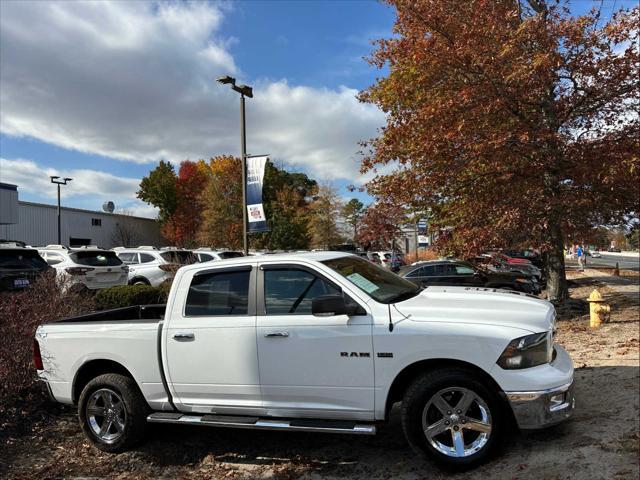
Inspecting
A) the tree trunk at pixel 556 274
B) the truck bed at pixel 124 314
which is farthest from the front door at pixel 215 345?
the tree trunk at pixel 556 274

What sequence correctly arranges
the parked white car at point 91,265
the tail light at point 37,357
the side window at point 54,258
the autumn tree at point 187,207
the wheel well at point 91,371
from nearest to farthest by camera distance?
the wheel well at point 91,371, the tail light at point 37,357, the parked white car at point 91,265, the side window at point 54,258, the autumn tree at point 187,207

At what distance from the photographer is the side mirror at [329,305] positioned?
13.0 feet

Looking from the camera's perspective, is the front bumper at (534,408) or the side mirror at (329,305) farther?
the side mirror at (329,305)

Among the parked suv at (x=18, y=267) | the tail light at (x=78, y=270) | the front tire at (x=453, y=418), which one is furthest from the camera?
the tail light at (x=78, y=270)

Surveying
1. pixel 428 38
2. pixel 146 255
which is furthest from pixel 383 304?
pixel 146 255

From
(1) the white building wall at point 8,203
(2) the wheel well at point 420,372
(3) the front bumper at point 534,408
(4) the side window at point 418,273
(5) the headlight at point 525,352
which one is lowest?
(3) the front bumper at point 534,408

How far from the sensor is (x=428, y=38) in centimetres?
1106

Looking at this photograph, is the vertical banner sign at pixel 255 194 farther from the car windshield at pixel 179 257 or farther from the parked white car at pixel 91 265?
the parked white car at pixel 91 265

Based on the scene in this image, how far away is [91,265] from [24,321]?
276 inches

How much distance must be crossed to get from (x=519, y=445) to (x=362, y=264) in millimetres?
2061

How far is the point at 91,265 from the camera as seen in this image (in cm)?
1324

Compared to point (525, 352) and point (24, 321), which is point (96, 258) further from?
point (525, 352)

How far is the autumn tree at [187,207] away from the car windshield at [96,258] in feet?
123

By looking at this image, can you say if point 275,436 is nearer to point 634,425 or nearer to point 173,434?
point 173,434
